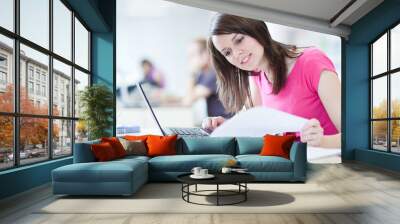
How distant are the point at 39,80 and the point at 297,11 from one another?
5.56m

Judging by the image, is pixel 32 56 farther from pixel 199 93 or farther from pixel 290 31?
pixel 290 31

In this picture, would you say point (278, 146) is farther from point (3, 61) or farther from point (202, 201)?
point (3, 61)

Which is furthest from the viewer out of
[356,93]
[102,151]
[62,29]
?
[356,93]

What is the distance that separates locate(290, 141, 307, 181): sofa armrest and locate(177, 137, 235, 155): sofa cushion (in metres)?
1.24

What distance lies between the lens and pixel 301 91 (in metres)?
9.17

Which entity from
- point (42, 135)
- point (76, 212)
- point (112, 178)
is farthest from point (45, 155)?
point (76, 212)

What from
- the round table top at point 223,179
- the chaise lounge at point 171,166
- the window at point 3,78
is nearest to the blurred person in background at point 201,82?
the chaise lounge at point 171,166

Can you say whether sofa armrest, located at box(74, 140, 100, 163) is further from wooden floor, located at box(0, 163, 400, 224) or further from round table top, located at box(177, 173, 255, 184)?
round table top, located at box(177, 173, 255, 184)

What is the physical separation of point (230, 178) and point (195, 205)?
1.83 ft

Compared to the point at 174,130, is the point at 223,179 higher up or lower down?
lower down

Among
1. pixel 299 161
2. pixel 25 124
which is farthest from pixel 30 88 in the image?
pixel 299 161

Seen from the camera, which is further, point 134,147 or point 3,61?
point 134,147

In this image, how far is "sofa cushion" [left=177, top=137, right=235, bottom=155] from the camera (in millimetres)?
6914

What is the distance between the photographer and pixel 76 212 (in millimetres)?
4148
